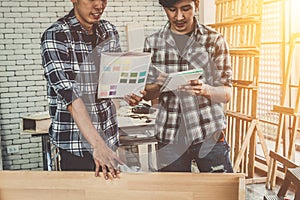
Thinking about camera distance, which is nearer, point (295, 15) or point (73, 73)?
point (73, 73)

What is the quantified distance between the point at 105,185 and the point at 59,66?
0.66m

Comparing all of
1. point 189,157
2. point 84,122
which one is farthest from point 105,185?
point 189,157

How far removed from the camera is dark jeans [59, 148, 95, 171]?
79.2 inches

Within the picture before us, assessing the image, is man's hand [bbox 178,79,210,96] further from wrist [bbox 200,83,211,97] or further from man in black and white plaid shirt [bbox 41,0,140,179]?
man in black and white plaid shirt [bbox 41,0,140,179]

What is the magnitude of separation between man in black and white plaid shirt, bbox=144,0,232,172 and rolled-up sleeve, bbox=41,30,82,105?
39cm

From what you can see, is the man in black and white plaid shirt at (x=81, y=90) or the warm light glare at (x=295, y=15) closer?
the man in black and white plaid shirt at (x=81, y=90)

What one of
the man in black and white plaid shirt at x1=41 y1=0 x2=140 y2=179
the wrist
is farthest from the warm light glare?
the man in black and white plaid shirt at x1=41 y1=0 x2=140 y2=179

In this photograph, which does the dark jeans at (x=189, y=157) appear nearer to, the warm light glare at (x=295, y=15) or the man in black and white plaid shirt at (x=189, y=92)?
the man in black and white plaid shirt at (x=189, y=92)

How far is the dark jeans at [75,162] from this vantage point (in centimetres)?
201

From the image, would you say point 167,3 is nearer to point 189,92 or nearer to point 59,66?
point 189,92

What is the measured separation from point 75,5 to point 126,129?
709 millimetres

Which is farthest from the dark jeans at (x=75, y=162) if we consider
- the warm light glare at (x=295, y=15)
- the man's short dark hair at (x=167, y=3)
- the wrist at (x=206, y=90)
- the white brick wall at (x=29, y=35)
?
the warm light glare at (x=295, y=15)

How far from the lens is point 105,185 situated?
1986 millimetres

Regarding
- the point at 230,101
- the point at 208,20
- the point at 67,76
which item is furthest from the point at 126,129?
the point at 208,20
